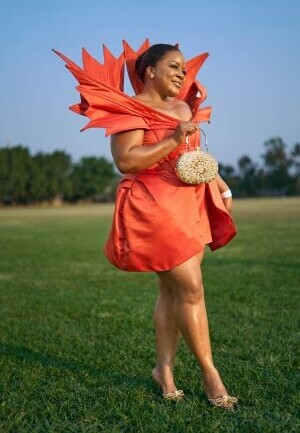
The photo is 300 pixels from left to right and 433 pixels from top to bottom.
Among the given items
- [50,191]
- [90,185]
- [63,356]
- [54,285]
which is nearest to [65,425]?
[63,356]

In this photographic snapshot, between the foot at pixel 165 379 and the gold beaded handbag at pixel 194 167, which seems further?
the foot at pixel 165 379

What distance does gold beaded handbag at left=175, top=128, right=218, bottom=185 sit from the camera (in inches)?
119

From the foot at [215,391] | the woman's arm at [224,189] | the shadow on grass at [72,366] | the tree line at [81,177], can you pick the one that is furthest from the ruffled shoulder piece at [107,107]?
the tree line at [81,177]

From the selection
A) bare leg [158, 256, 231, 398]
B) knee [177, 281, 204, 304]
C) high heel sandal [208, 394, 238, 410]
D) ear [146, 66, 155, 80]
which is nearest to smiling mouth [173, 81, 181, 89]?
ear [146, 66, 155, 80]

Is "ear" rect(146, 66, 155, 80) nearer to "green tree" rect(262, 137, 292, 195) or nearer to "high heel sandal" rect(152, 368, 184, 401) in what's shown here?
"high heel sandal" rect(152, 368, 184, 401)

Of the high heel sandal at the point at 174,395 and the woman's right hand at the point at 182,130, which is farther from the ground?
the woman's right hand at the point at 182,130

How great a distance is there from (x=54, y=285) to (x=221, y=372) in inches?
200

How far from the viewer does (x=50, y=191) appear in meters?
→ 103

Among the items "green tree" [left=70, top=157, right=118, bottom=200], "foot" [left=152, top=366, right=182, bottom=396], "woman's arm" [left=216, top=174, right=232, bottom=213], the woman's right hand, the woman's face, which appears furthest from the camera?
"green tree" [left=70, top=157, right=118, bottom=200]

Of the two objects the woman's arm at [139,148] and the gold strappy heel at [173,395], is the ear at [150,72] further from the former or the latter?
the gold strappy heel at [173,395]

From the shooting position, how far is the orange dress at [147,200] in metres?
3.08

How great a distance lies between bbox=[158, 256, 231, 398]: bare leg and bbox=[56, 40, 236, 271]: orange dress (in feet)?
0.33

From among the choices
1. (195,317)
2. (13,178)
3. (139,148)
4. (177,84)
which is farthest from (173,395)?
(13,178)

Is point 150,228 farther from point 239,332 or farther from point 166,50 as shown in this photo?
point 239,332
